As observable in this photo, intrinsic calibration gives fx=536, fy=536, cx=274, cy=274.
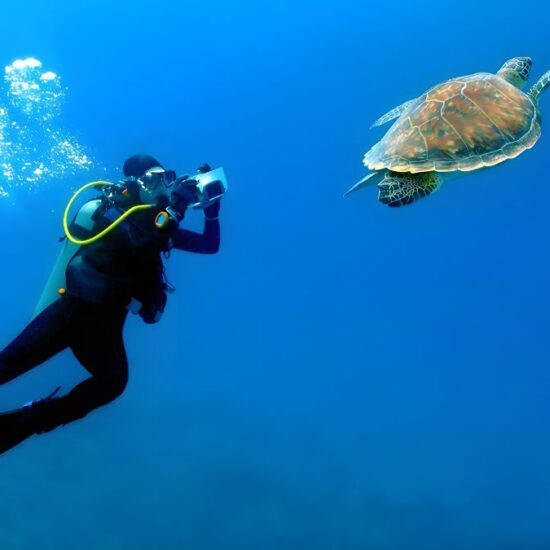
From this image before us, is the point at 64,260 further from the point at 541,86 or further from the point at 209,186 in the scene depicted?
the point at 541,86

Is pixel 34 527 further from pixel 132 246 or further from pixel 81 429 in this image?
pixel 132 246

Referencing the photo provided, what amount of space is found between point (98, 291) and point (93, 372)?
782mm

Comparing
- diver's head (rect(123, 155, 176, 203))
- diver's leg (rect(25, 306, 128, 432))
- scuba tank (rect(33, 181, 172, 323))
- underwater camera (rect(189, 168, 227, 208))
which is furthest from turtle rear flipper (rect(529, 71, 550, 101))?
diver's leg (rect(25, 306, 128, 432))

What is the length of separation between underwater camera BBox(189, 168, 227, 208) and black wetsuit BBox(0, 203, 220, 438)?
0.62m

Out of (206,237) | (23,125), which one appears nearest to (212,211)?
(206,237)

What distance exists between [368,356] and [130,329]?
1737 cm

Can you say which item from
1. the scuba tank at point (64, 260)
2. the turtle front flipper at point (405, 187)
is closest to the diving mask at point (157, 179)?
the scuba tank at point (64, 260)

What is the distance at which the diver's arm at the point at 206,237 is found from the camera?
19.4ft

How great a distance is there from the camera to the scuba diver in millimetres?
4688

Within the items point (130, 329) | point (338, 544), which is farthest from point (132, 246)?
point (130, 329)

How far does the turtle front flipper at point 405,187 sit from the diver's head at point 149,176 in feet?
7.20

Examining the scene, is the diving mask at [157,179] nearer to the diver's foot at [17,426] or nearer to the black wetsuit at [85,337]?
the black wetsuit at [85,337]

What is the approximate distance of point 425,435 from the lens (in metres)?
24.7

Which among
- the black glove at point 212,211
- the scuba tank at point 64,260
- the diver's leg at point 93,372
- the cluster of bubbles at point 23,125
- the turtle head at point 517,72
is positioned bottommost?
the diver's leg at point 93,372
